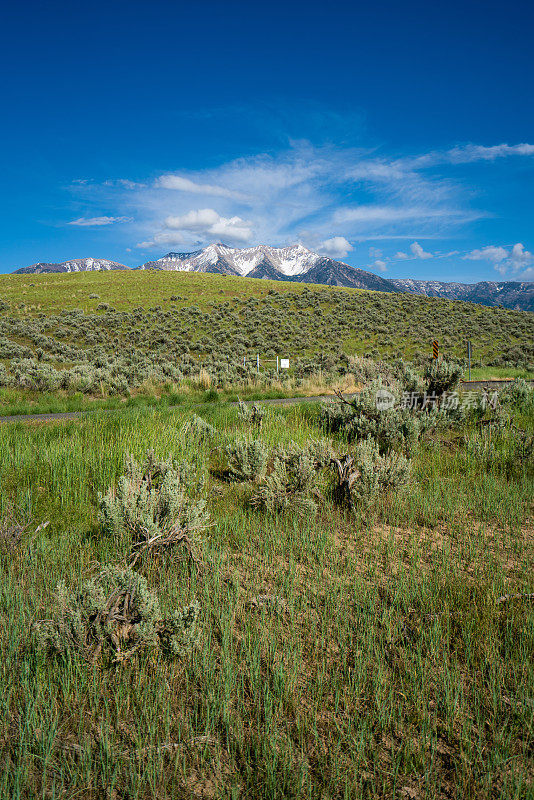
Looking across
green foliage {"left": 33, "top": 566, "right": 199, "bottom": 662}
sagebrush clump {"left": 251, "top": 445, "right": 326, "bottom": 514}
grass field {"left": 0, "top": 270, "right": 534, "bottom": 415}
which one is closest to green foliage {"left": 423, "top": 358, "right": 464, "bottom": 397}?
sagebrush clump {"left": 251, "top": 445, "right": 326, "bottom": 514}

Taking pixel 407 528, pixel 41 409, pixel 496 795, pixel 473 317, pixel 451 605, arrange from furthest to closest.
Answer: pixel 473 317 → pixel 41 409 → pixel 407 528 → pixel 451 605 → pixel 496 795

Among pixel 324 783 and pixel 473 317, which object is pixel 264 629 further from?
pixel 473 317

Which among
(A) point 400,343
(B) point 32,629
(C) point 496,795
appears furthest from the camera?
(A) point 400,343

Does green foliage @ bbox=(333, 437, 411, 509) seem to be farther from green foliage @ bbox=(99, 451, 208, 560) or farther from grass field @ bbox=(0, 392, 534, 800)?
green foliage @ bbox=(99, 451, 208, 560)

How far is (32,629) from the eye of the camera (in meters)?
2.57

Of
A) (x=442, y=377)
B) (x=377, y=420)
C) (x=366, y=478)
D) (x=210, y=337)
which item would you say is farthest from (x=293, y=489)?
(x=210, y=337)

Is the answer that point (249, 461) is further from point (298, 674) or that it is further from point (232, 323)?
point (232, 323)

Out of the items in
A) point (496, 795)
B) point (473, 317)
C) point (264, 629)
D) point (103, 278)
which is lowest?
point (496, 795)

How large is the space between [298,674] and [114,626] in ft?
3.76

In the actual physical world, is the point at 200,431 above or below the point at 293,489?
above

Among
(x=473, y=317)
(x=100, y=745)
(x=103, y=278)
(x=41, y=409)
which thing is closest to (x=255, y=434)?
(x=100, y=745)

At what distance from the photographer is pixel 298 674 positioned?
2342 millimetres

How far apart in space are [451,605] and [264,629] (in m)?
1.38

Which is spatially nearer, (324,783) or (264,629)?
(324,783)
